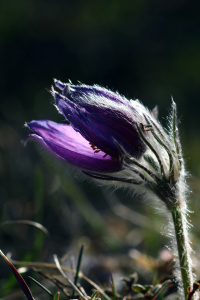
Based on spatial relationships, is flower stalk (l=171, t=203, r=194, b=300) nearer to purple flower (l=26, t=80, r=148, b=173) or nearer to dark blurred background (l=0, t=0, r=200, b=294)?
purple flower (l=26, t=80, r=148, b=173)

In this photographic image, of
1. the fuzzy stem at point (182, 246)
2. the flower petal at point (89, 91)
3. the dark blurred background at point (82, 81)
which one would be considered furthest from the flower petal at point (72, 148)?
the dark blurred background at point (82, 81)

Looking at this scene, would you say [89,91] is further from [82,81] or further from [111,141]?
[82,81]

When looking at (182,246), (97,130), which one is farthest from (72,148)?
(182,246)

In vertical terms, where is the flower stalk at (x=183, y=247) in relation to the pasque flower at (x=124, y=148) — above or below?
below

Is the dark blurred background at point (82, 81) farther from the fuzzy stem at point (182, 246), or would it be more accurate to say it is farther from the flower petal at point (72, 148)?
the fuzzy stem at point (182, 246)

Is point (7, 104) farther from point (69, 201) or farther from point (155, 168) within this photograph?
point (155, 168)

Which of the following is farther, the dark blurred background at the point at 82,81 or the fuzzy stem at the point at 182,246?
the dark blurred background at the point at 82,81
